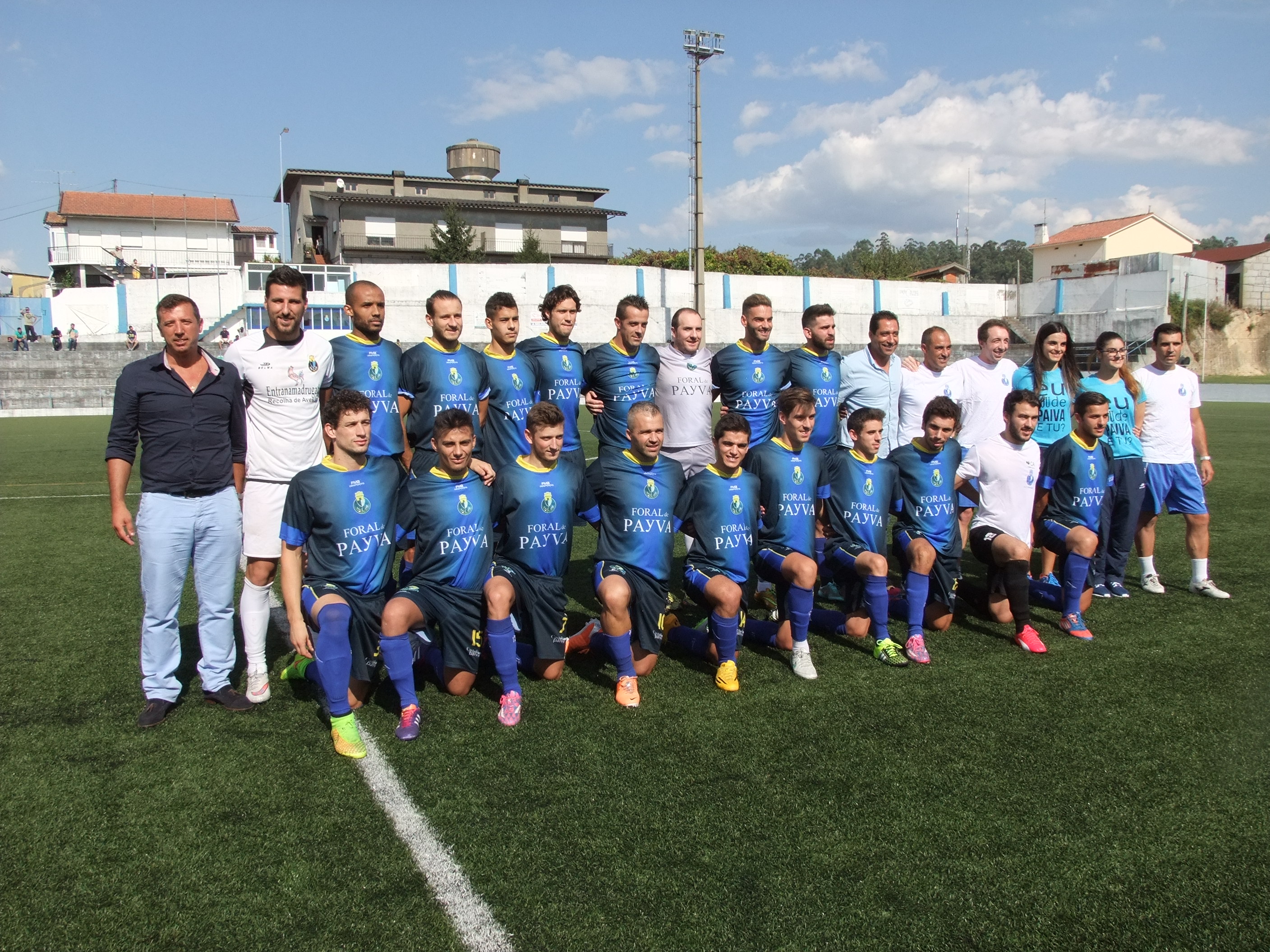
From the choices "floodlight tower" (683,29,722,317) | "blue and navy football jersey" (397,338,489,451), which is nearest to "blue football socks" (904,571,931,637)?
"blue and navy football jersey" (397,338,489,451)

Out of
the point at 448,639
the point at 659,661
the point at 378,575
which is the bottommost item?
the point at 659,661

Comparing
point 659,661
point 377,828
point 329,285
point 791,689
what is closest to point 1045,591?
point 791,689

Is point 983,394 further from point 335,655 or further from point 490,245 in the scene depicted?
point 490,245

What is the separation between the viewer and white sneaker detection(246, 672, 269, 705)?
441 cm

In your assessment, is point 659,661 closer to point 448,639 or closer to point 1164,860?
point 448,639

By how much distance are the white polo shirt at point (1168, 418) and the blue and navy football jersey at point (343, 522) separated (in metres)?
5.33

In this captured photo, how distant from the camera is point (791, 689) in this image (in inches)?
180

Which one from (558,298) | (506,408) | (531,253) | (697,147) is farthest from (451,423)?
(531,253)

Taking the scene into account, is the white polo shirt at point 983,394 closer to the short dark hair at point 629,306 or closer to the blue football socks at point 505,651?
the short dark hair at point 629,306

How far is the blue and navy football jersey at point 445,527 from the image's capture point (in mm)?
4410

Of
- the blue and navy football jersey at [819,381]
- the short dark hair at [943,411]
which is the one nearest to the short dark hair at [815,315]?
the blue and navy football jersey at [819,381]

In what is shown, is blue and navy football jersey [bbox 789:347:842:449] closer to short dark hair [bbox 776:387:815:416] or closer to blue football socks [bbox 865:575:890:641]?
short dark hair [bbox 776:387:815:416]

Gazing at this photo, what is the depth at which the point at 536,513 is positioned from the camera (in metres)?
4.64

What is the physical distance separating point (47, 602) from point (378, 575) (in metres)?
3.55
